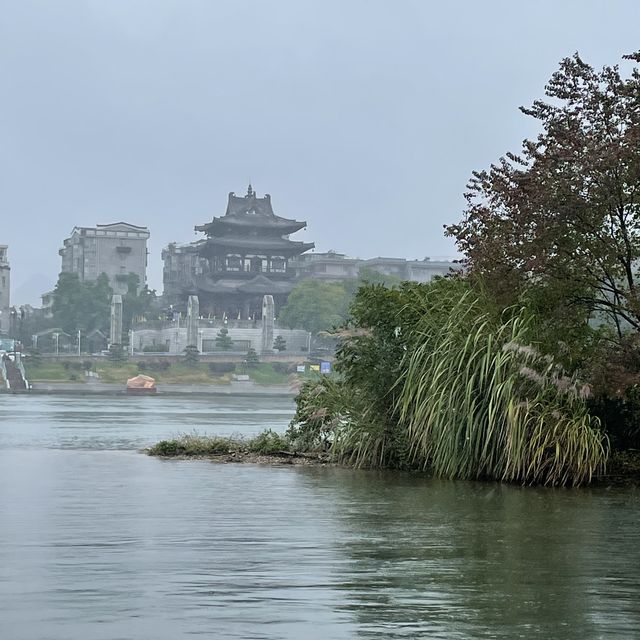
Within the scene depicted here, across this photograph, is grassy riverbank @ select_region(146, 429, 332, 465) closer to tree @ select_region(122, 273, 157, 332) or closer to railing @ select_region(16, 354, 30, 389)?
railing @ select_region(16, 354, 30, 389)

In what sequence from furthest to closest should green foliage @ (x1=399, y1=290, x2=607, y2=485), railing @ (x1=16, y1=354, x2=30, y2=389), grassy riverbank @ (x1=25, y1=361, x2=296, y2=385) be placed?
grassy riverbank @ (x1=25, y1=361, x2=296, y2=385)
railing @ (x1=16, y1=354, x2=30, y2=389)
green foliage @ (x1=399, y1=290, x2=607, y2=485)

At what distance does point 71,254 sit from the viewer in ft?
549

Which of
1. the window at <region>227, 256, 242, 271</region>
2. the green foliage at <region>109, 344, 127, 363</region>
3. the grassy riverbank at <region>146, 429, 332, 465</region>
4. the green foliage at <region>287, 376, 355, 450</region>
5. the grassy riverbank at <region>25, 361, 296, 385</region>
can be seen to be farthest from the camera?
the window at <region>227, 256, 242, 271</region>

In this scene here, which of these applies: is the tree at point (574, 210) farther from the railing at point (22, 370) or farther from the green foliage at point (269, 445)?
the railing at point (22, 370)

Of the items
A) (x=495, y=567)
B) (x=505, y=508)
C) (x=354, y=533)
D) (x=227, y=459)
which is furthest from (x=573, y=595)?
(x=227, y=459)

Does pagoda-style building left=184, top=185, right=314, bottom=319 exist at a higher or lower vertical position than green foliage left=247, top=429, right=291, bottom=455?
higher

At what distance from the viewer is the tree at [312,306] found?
118 metres

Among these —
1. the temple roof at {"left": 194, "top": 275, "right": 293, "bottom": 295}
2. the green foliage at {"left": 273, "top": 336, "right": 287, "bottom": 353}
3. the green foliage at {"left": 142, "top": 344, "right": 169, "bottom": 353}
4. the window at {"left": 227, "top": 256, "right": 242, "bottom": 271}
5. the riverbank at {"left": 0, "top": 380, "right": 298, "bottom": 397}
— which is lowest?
the riverbank at {"left": 0, "top": 380, "right": 298, "bottom": 397}

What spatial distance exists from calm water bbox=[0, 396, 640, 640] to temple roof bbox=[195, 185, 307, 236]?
365ft

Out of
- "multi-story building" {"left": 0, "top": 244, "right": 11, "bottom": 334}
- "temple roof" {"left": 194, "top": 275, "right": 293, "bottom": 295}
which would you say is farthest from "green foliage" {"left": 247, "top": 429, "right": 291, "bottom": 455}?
"multi-story building" {"left": 0, "top": 244, "right": 11, "bottom": 334}

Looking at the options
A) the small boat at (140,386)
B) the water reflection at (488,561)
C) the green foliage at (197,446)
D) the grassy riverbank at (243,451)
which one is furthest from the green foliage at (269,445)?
the small boat at (140,386)

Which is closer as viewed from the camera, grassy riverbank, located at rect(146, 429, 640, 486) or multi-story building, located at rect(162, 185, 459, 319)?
grassy riverbank, located at rect(146, 429, 640, 486)

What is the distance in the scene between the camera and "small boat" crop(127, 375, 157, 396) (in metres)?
99.4

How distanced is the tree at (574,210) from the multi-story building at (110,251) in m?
140
